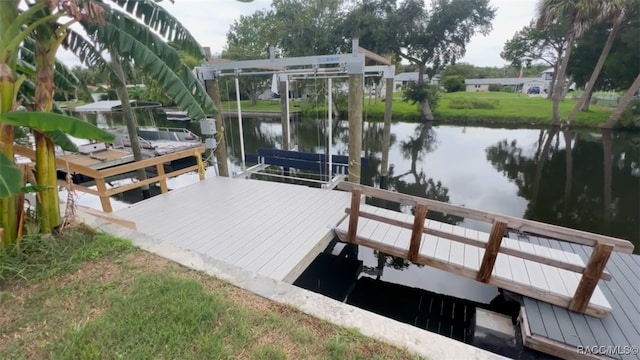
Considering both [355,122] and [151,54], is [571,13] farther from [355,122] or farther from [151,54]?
[151,54]

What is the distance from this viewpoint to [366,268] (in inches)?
210

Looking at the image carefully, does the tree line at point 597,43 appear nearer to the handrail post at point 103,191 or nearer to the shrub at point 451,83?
the shrub at point 451,83

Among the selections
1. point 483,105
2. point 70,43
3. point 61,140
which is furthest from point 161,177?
point 483,105

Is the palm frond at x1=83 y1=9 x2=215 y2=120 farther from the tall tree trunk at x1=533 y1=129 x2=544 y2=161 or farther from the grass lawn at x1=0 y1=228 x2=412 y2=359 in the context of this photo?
the tall tree trunk at x1=533 y1=129 x2=544 y2=161

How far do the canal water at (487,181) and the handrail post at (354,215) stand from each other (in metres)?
1.01

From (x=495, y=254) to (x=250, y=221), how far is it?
3.31 m

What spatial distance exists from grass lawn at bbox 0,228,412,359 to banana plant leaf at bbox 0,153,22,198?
2.84 feet

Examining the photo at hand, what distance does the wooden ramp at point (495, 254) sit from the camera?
10.0ft

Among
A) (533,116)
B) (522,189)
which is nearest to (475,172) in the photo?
(522,189)

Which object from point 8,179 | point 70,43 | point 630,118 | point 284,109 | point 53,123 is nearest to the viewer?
point 8,179

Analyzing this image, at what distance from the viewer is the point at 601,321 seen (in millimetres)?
3100

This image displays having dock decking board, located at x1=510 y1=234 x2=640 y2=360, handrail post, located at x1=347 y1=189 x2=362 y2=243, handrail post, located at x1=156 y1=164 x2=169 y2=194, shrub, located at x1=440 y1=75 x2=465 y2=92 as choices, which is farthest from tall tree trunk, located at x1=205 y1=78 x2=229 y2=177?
shrub, located at x1=440 y1=75 x2=465 y2=92

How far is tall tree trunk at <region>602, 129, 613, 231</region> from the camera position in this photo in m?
7.25

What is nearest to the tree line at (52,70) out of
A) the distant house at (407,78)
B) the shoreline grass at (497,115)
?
the shoreline grass at (497,115)
